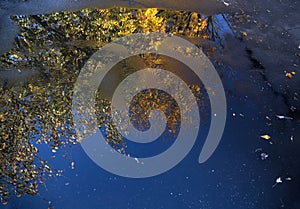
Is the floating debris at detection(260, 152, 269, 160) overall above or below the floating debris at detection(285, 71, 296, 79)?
below

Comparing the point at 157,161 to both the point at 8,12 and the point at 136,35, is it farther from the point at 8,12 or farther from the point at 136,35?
the point at 8,12

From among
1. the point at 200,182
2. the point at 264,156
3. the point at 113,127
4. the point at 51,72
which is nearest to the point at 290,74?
the point at 264,156

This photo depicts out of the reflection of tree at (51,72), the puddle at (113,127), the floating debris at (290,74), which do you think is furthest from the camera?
the floating debris at (290,74)

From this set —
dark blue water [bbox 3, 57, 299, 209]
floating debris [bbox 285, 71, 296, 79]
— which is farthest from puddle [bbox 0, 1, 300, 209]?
floating debris [bbox 285, 71, 296, 79]

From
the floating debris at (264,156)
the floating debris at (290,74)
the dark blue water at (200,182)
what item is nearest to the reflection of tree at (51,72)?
the dark blue water at (200,182)

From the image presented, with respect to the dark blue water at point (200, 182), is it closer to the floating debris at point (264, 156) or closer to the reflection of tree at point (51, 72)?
the floating debris at point (264, 156)

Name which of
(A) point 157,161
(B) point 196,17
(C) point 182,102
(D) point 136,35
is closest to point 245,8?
(B) point 196,17

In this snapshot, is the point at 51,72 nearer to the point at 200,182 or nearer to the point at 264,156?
the point at 200,182

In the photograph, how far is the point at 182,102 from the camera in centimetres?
557

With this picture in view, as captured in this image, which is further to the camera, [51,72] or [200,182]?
[51,72]

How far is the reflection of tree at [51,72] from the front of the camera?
15.2 ft

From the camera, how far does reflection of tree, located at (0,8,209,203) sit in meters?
4.63

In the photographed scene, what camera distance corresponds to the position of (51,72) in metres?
5.97

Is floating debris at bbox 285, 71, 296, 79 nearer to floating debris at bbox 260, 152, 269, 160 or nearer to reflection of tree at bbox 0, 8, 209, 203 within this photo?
reflection of tree at bbox 0, 8, 209, 203
